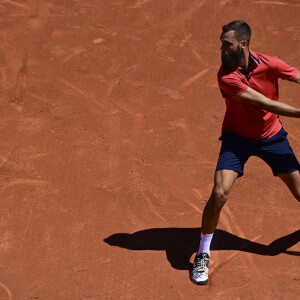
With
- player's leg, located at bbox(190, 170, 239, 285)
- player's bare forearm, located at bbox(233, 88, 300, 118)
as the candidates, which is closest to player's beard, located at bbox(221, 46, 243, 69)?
player's bare forearm, located at bbox(233, 88, 300, 118)

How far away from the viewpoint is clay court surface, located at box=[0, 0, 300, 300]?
6.46m

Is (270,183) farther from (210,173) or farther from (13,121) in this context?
(13,121)

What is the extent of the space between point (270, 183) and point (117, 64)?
3030mm

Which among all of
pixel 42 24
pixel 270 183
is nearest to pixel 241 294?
pixel 270 183

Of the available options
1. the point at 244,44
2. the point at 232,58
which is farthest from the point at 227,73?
the point at 244,44

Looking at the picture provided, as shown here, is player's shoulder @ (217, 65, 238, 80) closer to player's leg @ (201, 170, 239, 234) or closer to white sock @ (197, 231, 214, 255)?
player's leg @ (201, 170, 239, 234)

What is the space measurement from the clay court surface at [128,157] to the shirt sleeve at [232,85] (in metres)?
1.71

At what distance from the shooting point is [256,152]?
6.27m

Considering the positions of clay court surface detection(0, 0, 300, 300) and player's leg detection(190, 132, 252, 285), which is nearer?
player's leg detection(190, 132, 252, 285)

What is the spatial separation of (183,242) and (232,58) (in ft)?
6.62

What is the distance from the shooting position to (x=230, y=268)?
651cm

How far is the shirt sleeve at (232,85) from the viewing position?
584 centimetres

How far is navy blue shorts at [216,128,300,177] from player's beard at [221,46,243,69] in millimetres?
685

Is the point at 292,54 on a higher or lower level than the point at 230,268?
higher
